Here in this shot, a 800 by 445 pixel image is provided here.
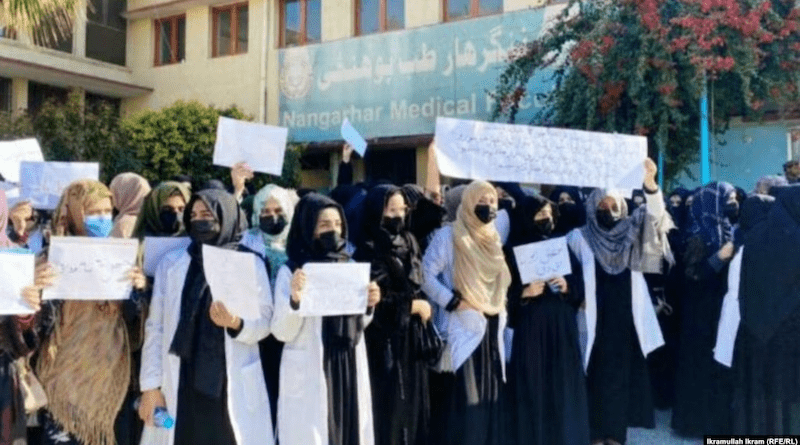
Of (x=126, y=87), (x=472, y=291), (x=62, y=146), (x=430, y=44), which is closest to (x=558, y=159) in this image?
(x=472, y=291)

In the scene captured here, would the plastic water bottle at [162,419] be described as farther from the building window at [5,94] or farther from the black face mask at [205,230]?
the building window at [5,94]

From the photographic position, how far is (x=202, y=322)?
11.3 feet

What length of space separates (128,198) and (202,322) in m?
1.02

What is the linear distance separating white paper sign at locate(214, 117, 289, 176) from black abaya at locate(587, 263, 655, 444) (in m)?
2.09

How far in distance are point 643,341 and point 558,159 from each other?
1217mm

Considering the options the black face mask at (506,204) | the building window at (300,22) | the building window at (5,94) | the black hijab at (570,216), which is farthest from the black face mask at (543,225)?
the building window at (5,94)

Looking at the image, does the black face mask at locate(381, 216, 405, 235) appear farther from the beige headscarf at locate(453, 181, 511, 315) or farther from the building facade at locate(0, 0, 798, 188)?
the building facade at locate(0, 0, 798, 188)

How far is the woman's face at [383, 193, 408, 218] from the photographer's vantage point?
12.8 ft

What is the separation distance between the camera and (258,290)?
3.45m

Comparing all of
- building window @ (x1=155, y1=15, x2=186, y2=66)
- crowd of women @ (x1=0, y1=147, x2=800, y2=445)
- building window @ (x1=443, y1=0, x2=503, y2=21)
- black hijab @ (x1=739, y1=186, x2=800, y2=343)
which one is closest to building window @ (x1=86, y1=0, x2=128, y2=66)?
building window @ (x1=155, y1=15, x2=186, y2=66)

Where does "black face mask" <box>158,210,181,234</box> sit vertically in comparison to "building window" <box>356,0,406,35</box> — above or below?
below

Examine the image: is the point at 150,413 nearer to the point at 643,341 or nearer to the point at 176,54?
the point at 643,341

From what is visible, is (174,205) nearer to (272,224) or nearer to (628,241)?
(272,224)

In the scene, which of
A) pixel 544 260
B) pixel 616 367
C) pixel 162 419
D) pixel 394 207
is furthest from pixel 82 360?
pixel 616 367
